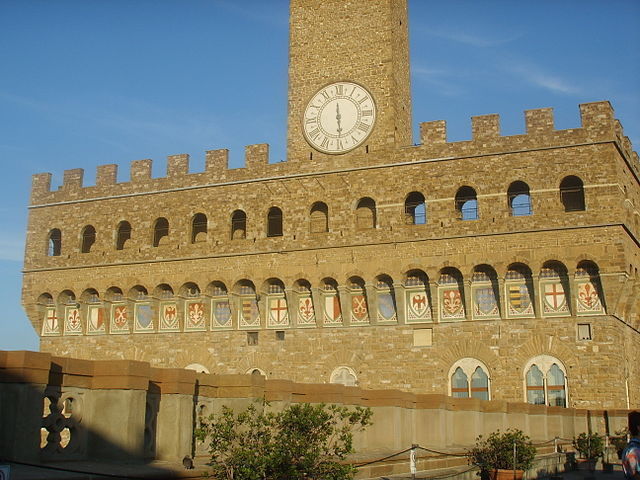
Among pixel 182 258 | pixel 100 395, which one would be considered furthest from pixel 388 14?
pixel 100 395

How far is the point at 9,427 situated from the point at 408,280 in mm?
19571

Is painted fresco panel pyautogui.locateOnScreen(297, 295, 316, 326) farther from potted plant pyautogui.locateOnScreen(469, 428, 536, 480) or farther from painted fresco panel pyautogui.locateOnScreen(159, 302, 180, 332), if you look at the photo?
potted plant pyautogui.locateOnScreen(469, 428, 536, 480)

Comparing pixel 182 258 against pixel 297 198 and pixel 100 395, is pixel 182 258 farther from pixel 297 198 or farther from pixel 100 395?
pixel 100 395

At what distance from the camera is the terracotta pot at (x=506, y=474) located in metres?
15.4

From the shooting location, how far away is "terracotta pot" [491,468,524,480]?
1541 cm

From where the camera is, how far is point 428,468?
15.3 m

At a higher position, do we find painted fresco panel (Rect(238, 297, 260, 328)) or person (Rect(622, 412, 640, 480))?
painted fresco panel (Rect(238, 297, 260, 328))

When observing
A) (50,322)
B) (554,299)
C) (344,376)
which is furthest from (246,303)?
(554,299)

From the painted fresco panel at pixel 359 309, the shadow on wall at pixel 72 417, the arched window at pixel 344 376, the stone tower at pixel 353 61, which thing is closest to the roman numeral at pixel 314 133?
the stone tower at pixel 353 61

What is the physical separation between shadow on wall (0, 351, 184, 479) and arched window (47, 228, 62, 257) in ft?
80.1

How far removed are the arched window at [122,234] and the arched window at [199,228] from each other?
285 centimetres

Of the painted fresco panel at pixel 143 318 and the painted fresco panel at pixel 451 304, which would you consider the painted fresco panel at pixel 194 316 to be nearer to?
the painted fresco panel at pixel 143 318

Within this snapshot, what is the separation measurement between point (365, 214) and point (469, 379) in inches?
274

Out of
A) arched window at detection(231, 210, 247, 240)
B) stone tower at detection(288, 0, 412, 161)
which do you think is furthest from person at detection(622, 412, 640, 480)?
arched window at detection(231, 210, 247, 240)
